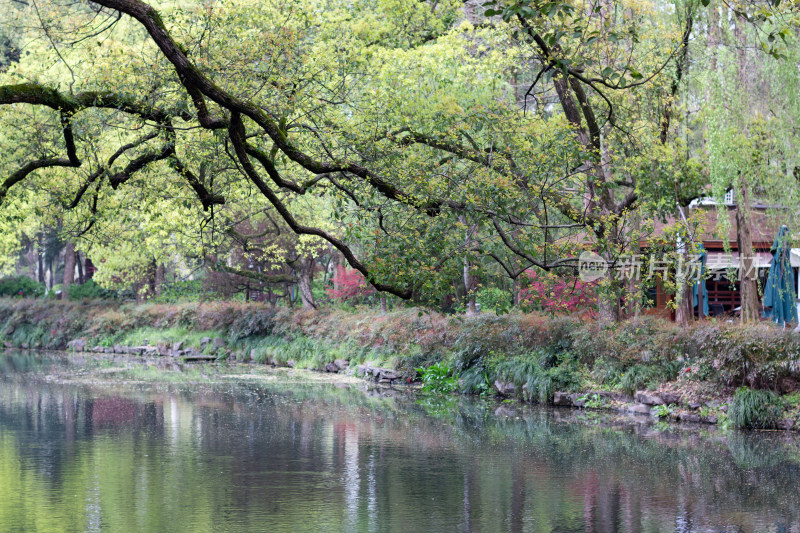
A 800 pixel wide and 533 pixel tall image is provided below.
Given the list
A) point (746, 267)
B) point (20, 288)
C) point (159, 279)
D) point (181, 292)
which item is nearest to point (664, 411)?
point (746, 267)

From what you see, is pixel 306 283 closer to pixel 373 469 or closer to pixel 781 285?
pixel 781 285

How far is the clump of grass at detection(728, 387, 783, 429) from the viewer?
15.2 meters

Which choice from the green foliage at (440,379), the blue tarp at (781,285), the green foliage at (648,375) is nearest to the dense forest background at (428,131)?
the blue tarp at (781,285)

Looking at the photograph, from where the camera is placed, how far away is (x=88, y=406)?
18.7 meters

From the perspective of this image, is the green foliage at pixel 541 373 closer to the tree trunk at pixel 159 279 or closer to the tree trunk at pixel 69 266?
the tree trunk at pixel 159 279

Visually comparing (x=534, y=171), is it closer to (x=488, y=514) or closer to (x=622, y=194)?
(x=488, y=514)

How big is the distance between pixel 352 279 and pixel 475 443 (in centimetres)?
1783

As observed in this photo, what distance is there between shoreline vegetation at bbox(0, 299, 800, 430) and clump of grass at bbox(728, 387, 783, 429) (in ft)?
0.06

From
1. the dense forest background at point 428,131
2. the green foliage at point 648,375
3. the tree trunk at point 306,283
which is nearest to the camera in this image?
the dense forest background at point 428,131

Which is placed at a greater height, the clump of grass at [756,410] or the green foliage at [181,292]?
the green foliage at [181,292]

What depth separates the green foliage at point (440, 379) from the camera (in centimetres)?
2142

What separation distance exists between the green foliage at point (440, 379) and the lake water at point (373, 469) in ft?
4.19

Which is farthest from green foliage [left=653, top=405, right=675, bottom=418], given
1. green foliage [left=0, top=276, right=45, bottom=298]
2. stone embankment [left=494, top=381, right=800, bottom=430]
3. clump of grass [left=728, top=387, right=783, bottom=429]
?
green foliage [left=0, top=276, right=45, bottom=298]

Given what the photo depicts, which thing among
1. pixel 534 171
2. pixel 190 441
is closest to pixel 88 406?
pixel 190 441
